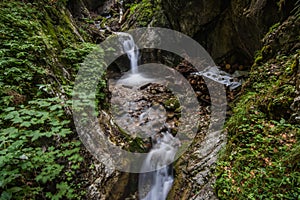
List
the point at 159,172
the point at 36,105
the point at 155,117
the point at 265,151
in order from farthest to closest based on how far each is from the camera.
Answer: the point at 155,117
the point at 159,172
the point at 36,105
the point at 265,151

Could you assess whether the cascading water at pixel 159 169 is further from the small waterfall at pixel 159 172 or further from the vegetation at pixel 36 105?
the vegetation at pixel 36 105

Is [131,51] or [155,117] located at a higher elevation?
[131,51]

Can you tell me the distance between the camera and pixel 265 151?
110 inches

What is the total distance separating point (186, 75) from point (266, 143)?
16.8ft

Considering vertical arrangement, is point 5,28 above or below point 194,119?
above

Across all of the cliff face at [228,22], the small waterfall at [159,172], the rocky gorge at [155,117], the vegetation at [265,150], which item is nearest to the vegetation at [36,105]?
the rocky gorge at [155,117]

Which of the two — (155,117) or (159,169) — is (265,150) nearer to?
(159,169)

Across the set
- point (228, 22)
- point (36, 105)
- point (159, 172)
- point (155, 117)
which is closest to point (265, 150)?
point (159, 172)

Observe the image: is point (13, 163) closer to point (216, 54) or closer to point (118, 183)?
point (118, 183)

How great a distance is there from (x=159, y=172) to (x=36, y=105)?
294cm

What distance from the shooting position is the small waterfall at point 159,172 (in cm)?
428

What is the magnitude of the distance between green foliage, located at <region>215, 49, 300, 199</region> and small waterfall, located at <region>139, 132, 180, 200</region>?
1.57 metres

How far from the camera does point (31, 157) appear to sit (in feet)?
7.61

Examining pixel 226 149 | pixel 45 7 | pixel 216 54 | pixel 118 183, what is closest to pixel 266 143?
pixel 226 149
